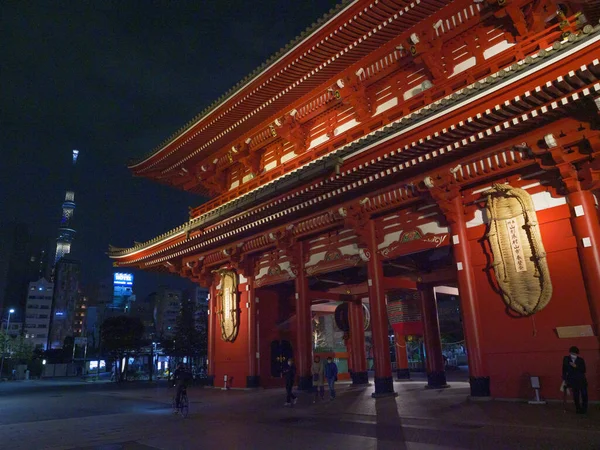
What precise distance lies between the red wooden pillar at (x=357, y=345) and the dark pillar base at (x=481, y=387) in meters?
9.07

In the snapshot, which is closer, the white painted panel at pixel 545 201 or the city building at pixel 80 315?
the white painted panel at pixel 545 201

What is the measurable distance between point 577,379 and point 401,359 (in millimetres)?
18194

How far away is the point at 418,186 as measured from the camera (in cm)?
1330

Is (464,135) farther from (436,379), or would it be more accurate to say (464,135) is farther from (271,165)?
(436,379)

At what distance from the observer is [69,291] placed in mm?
101312

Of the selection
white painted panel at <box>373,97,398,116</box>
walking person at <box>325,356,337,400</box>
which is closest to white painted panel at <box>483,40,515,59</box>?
white painted panel at <box>373,97,398,116</box>

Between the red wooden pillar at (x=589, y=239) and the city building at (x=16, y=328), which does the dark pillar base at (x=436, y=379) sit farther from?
the city building at (x=16, y=328)

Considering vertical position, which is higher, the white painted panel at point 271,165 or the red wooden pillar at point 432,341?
the white painted panel at point 271,165

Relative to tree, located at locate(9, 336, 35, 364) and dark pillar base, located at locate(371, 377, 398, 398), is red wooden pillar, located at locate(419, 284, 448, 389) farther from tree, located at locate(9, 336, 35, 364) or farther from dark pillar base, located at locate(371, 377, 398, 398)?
tree, located at locate(9, 336, 35, 364)

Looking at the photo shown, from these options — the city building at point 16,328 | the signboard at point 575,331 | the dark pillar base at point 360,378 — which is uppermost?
the city building at point 16,328

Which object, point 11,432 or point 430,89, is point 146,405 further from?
point 430,89

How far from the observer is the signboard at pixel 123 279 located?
363ft

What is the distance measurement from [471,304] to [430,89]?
23.9 ft

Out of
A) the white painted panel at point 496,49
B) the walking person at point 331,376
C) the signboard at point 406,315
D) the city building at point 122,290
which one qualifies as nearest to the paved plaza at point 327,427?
the walking person at point 331,376
